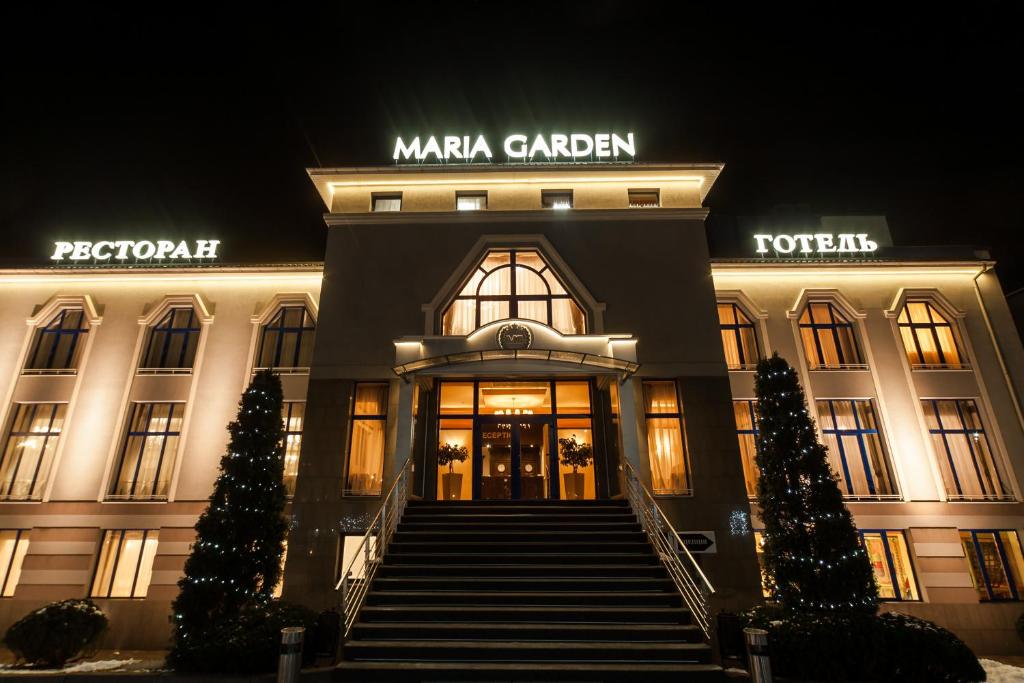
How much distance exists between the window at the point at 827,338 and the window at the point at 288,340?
16548 millimetres

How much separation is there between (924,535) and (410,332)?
15996 millimetres

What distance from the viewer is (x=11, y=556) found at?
52.5 ft

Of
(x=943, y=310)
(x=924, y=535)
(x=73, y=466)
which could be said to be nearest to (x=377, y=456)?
(x=73, y=466)

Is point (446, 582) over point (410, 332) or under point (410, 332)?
under

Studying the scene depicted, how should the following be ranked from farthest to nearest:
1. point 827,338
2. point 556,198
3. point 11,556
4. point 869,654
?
point 827,338, point 556,198, point 11,556, point 869,654

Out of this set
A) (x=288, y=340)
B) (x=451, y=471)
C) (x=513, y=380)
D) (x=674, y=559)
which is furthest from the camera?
(x=288, y=340)

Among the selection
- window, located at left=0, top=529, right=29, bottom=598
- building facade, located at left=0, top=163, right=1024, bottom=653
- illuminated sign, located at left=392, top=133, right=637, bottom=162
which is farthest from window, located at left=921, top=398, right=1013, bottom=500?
window, located at left=0, top=529, right=29, bottom=598

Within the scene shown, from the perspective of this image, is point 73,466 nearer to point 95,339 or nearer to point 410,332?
point 95,339

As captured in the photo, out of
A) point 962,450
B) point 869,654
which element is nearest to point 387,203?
point 869,654

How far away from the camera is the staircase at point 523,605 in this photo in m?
8.48

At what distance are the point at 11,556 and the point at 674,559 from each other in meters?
18.9

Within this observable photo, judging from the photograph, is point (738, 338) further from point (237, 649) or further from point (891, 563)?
point (237, 649)

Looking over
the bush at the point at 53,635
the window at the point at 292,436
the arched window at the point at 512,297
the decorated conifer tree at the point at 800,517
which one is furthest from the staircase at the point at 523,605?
the bush at the point at 53,635

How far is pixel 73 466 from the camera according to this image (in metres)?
16.7
